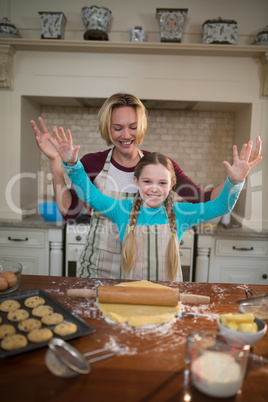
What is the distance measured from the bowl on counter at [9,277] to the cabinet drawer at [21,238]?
Answer: 1.81 m

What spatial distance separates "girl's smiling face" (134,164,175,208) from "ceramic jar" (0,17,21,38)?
222 cm

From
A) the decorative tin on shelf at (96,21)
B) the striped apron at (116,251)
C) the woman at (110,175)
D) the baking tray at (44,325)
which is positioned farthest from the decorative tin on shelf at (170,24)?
the baking tray at (44,325)

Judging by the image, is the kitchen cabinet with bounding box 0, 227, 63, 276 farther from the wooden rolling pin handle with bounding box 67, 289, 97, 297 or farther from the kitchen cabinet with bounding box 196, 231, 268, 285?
the wooden rolling pin handle with bounding box 67, 289, 97, 297

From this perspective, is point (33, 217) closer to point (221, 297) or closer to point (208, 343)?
point (221, 297)

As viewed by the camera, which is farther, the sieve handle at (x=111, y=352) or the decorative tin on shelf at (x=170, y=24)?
the decorative tin on shelf at (x=170, y=24)

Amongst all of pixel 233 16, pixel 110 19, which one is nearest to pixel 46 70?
pixel 110 19

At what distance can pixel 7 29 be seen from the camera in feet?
9.73

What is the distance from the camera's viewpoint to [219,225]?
10.7 feet

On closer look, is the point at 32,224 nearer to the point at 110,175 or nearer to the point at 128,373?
the point at 110,175

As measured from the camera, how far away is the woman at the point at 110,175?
5.74 ft

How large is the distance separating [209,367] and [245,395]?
100 mm

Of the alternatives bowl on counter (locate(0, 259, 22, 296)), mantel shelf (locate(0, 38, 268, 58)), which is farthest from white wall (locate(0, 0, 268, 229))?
bowl on counter (locate(0, 259, 22, 296))

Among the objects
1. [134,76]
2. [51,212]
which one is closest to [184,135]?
[134,76]

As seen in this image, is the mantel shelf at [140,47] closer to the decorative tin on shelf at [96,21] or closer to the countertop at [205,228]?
the decorative tin on shelf at [96,21]
